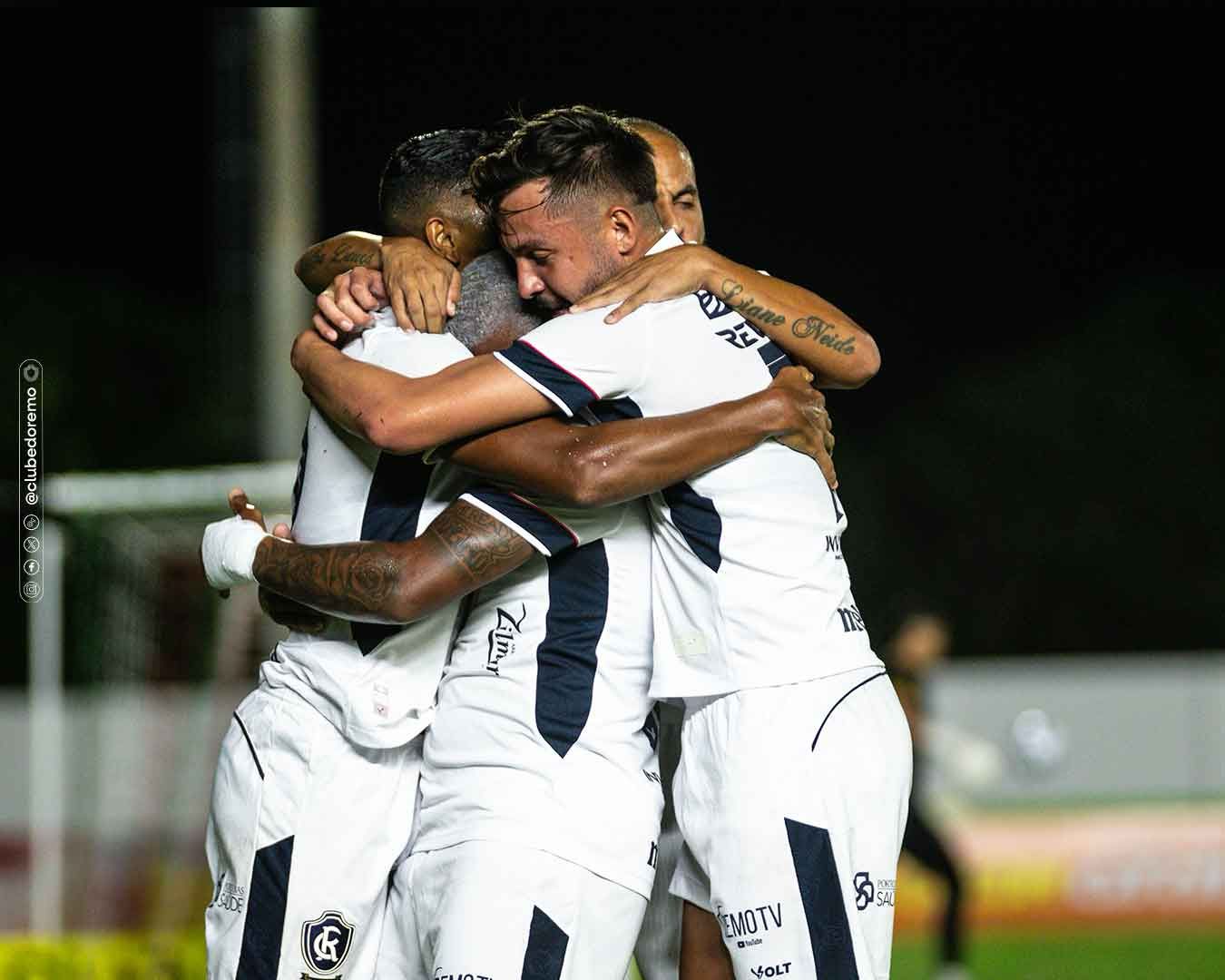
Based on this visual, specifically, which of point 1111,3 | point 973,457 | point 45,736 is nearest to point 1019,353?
point 973,457

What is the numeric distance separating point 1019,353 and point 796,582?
17.3 meters

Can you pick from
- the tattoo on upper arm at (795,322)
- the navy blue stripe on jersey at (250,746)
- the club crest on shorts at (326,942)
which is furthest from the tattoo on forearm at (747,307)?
the club crest on shorts at (326,942)

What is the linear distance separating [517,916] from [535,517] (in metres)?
0.67

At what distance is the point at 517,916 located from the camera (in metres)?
2.63

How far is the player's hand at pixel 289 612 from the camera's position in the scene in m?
2.90

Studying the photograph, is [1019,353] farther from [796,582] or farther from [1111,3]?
[796,582]

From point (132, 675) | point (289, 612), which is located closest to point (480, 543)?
point (289, 612)

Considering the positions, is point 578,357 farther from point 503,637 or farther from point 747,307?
point 503,637

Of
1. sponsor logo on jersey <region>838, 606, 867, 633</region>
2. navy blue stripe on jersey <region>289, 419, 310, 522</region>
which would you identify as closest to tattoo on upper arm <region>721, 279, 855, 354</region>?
sponsor logo on jersey <region>838, 606, 867, 633</region>

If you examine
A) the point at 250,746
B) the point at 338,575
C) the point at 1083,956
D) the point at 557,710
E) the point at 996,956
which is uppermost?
the point at 338,575

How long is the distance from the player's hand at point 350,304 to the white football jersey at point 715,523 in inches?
14.6

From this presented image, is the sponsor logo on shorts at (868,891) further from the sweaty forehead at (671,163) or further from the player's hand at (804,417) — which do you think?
the sweaty forehead at (671,163)

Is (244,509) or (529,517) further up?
(529,517)

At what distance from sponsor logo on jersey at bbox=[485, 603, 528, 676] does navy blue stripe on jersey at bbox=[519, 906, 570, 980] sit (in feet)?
1.43
